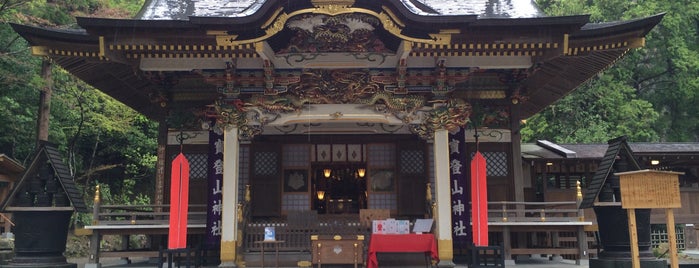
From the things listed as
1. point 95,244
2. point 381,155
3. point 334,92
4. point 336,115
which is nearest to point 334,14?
point 334,92

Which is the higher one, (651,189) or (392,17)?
(392,17)

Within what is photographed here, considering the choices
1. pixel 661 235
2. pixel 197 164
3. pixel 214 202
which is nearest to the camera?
pixel 214 202

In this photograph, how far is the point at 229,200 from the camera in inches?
A: 419

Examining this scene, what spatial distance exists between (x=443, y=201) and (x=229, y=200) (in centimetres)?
418

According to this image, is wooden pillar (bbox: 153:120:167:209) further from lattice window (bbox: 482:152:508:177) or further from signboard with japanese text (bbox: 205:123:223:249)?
lattice window (bbox: 482:152:508:177)

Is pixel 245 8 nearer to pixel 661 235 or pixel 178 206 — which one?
pixel 178 206

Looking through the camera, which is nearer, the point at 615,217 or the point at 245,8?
the point at 615,217

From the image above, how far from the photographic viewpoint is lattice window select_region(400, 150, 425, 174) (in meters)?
13.4

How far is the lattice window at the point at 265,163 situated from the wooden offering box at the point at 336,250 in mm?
3581

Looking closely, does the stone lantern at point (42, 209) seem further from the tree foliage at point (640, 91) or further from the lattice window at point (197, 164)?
the tree foliage at point (640, 91)

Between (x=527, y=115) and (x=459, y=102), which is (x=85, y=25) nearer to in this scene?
(x=459, y=102)

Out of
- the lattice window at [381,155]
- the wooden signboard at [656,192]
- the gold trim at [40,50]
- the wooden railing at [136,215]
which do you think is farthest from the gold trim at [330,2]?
the wooden railing at [136,215]

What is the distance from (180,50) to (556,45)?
6.91m

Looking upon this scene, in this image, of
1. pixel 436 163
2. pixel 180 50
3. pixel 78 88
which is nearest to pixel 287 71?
pixel 180 50
